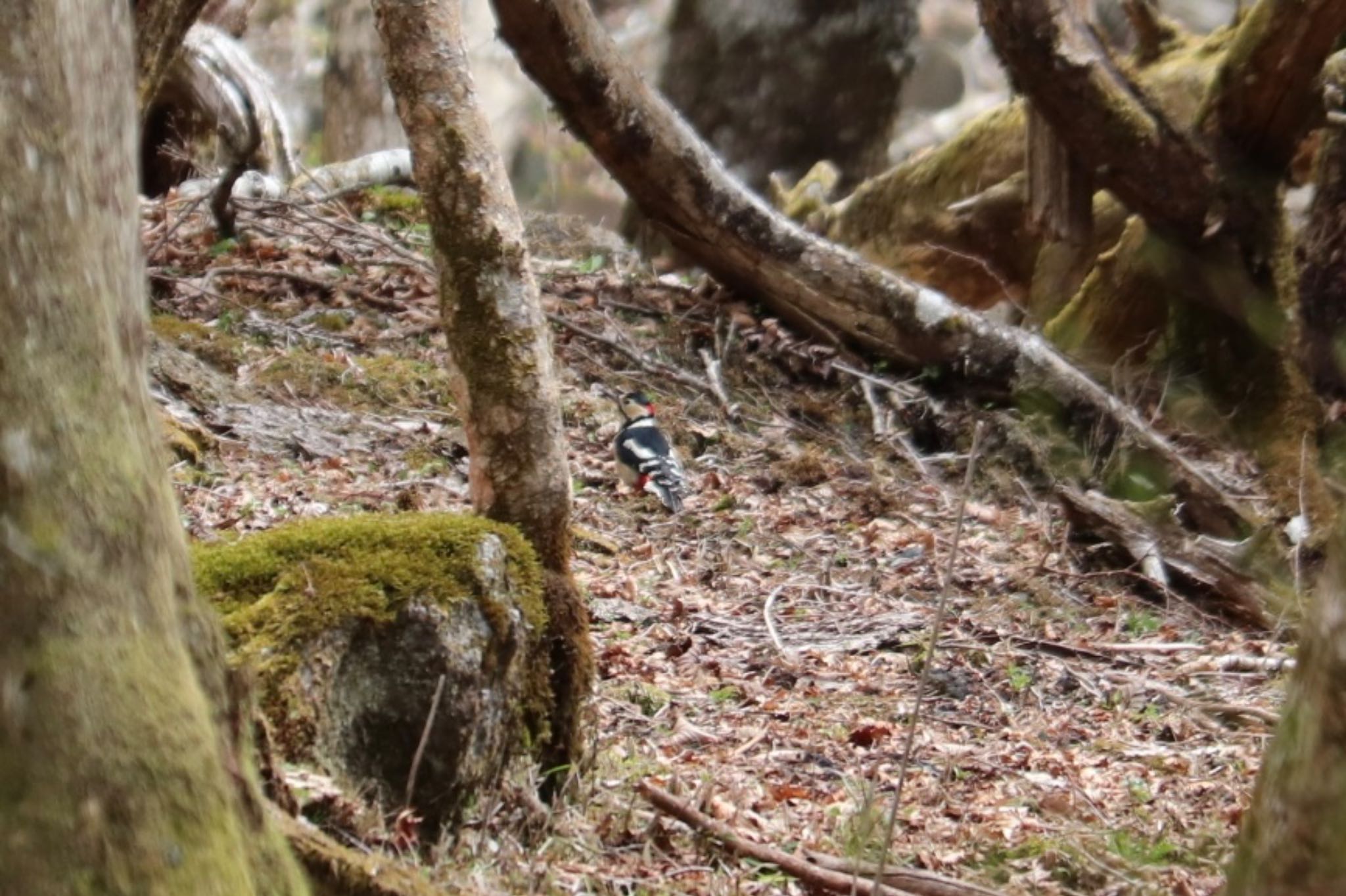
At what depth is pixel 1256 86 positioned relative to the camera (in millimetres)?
8961

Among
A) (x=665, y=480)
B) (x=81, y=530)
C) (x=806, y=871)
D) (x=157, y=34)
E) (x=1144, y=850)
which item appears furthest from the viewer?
(x=665, y=480)

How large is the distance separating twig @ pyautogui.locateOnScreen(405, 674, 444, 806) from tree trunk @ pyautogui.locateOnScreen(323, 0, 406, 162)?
13.0 metres

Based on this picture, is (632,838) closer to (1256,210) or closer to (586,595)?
(586,595)

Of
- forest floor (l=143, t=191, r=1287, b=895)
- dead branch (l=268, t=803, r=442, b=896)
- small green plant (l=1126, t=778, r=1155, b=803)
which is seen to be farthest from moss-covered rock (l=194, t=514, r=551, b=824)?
small green plant (l=1126, t=778, r=1155, b=803)

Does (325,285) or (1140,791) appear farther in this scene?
(325,285)

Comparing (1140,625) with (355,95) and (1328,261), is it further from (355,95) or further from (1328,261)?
(355,95)

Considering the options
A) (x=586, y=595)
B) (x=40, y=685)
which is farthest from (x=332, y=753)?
(x=586, y=595)

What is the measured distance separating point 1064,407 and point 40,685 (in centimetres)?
792

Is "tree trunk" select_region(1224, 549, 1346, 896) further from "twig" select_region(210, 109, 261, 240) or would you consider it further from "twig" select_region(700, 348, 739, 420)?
"twig" select_region(210, 109, 261, 240)

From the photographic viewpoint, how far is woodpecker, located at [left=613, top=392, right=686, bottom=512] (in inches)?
326

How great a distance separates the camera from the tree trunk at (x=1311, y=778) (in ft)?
6.33

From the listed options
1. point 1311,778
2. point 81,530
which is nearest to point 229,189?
point 81,530

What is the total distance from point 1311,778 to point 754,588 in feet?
18.3

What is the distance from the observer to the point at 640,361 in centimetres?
1034
